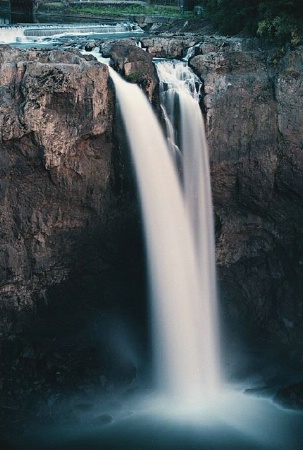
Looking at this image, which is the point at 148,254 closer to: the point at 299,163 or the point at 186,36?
the point at 299,163

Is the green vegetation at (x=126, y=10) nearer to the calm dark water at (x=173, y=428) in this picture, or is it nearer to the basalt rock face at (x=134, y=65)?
the basalt rock face at (x=134, y=65)

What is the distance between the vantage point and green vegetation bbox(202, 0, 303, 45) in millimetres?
→ 18766

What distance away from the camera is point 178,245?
733 inches

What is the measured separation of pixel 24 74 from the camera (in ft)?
52.1

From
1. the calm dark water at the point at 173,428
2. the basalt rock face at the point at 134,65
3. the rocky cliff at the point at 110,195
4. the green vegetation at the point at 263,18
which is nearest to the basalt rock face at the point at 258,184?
the rocky cliff at the point at 110,195

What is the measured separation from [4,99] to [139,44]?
16.9ft

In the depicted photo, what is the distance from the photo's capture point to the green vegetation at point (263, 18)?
61.6 feet

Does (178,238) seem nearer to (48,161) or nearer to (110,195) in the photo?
(110,195)

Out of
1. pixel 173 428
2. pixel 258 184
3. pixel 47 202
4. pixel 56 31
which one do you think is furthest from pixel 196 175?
pixel 56 31

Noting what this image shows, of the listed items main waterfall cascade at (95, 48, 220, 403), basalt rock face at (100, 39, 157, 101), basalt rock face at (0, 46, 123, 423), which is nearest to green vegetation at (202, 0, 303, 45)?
main waterfall cascade at (95, 48, 220, 403)

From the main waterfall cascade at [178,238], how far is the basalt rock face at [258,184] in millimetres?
752

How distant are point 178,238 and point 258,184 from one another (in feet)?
9.97

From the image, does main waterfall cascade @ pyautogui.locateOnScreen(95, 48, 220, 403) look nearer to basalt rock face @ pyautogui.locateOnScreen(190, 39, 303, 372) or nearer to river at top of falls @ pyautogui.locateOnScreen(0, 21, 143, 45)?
basalt rock face @ pyautogui.locateOnScreen(190, 39, 303, 372)

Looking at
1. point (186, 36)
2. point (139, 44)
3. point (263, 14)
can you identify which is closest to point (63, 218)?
point (139, 44)
